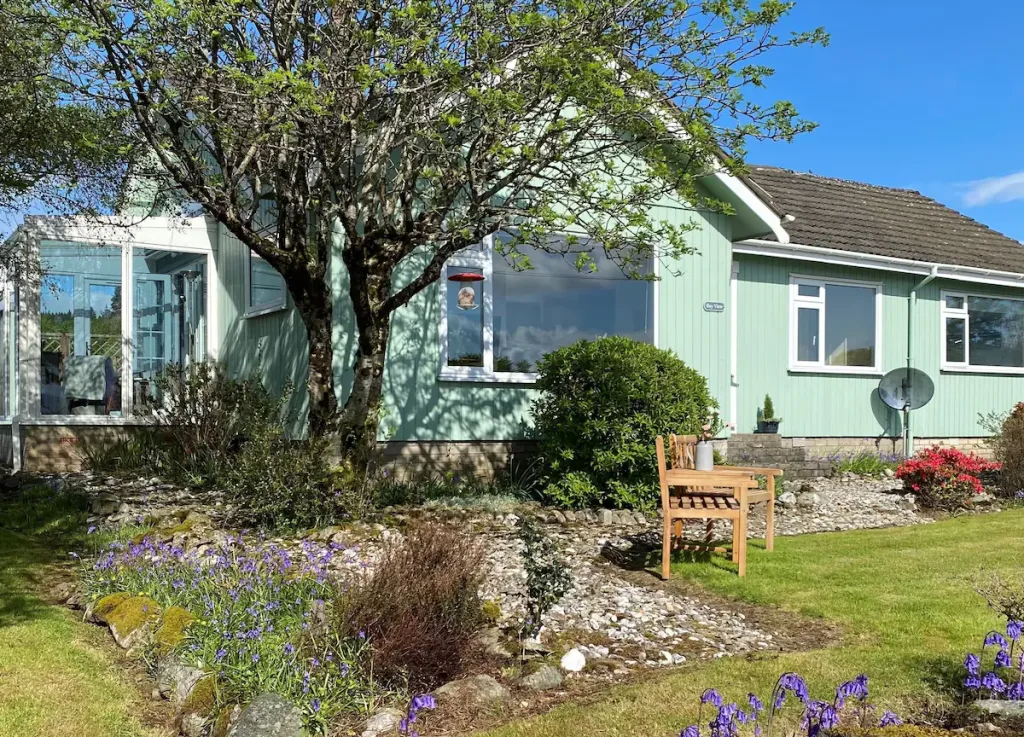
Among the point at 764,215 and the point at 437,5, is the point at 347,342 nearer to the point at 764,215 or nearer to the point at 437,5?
the point at 437,5

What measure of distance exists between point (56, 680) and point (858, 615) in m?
4.48

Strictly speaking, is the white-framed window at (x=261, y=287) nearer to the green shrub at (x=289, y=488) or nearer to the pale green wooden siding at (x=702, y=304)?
the green shrub at (x=289, y=488)

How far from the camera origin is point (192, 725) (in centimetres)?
389

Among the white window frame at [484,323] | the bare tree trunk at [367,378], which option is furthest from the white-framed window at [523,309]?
the bare tree trunk at [367,378]

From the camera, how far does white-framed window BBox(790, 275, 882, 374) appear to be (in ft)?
44.6

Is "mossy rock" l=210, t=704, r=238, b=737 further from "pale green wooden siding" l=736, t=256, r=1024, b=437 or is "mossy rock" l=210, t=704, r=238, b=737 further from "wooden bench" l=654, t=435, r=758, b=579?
"pale green wooden siding" l=736, t=256, r=1024, b=437

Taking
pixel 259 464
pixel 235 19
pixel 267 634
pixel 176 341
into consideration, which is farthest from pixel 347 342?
pixel 267 634

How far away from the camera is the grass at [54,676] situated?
387cm

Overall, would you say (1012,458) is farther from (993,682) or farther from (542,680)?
(542,680)

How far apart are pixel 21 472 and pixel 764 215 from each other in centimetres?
980

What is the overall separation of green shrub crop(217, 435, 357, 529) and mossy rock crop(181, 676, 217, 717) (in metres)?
3.06

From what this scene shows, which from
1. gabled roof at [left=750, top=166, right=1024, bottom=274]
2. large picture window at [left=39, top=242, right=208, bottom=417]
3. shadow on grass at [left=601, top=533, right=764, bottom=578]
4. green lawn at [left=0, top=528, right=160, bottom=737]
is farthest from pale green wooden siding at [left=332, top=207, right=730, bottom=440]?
green lawn at [left=0, top=528, right=160, bottom=737]

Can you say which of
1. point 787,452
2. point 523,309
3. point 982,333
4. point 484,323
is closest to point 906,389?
point 982,333

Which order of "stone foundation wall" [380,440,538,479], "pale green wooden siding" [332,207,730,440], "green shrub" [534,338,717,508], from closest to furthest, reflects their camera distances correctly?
"green shrub" [534,338,717,508], "pale green wooden siding" [332,207,730,440], "stone foundation wall" [380,440,538,479]
